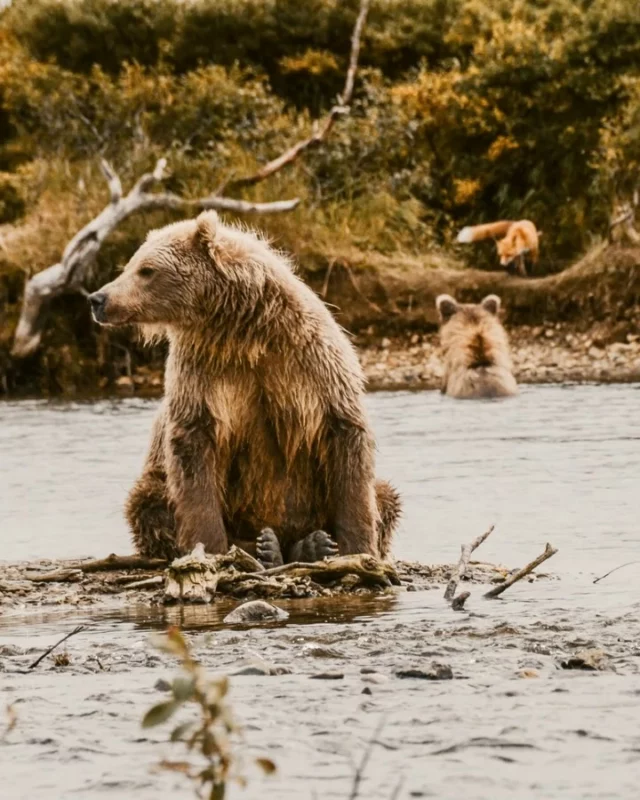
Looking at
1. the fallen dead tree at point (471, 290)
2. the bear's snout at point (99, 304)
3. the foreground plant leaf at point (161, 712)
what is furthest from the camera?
the fallen dead tree at point (471, 290)

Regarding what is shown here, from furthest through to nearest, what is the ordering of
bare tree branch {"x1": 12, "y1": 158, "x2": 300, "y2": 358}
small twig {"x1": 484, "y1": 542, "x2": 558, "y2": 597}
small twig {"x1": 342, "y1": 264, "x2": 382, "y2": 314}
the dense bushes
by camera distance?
the dense bushes
small twig {"x1": 342, "y1": 264, "x2": 382, "y2": 314}
bare tree branch {"x1": 12, "y1": 158, "x2": 300, "y2": 358}
small twig {"x1": 484, "y1": 542, "x2": 558, "y2": 597}

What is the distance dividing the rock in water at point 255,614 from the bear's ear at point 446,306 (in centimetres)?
973

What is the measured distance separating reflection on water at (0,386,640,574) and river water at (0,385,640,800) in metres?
0.04

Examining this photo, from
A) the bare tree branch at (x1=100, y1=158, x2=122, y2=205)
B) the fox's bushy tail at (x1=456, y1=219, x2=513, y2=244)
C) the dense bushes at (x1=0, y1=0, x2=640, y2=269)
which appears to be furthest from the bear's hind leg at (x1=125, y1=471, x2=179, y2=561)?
the fox's bushy tail at (x1=456, y1=219, x2=513, y2=244)

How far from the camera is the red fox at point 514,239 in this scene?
1959cm

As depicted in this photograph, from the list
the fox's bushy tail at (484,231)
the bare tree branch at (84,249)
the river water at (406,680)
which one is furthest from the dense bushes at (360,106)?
the river water at (406,680)

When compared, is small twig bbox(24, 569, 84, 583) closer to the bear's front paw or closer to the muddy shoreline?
the bear's front paw

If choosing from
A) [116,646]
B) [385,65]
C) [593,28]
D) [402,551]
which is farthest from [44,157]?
[116,646]

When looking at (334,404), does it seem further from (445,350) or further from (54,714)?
(445,350)

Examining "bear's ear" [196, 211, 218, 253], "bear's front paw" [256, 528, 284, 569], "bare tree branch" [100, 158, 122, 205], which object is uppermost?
"bare tree branch" [100, 158, 122, 205]

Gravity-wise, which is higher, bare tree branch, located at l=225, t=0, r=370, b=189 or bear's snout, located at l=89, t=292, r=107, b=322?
bare tree branch, located at l=225, t=0, r=370, b=189

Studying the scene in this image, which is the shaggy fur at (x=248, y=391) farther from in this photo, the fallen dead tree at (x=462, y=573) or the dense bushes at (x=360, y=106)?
the dense bushes at (x=360, y=106)

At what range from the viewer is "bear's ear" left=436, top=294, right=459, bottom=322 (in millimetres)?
15578

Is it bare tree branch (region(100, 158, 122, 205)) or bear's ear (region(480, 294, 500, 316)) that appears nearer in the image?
bear's ear (region(480, 294, 500, 316))
